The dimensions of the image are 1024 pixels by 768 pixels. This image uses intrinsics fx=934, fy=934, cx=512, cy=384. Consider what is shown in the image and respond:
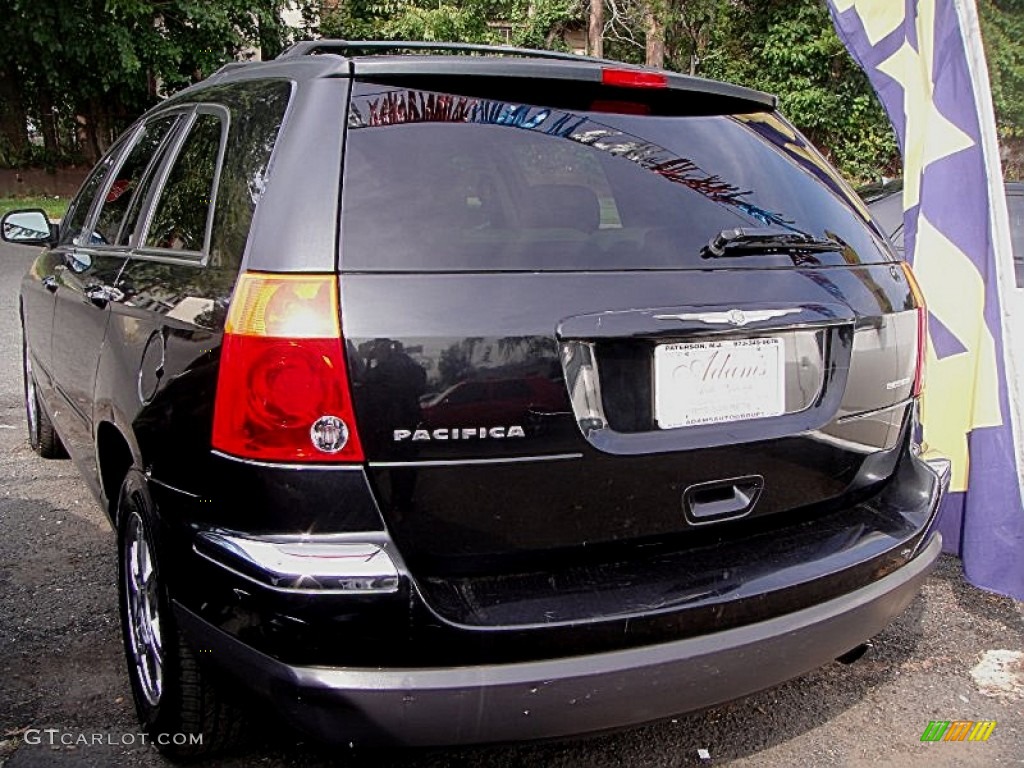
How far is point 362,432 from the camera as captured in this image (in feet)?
5.72

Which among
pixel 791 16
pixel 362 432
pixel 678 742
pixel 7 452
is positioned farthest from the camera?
pixel 791 16

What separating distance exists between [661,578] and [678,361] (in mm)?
458

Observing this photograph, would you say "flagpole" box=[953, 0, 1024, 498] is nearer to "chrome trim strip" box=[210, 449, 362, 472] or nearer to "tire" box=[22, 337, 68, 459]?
"chrome trim strip" box=[210, 449, 362, 472]

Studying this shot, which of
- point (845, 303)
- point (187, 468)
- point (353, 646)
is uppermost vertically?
point (845, 303)

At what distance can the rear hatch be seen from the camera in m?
1.78

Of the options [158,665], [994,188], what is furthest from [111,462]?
[994,188]

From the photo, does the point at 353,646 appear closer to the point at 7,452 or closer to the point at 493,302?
the point at 493,302

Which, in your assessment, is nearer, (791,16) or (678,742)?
(678,742)

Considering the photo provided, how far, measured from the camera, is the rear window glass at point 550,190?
1860 mm

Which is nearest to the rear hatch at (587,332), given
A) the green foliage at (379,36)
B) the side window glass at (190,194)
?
the side window glass at (190,194)

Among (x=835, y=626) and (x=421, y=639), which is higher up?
(x=421, y=639)

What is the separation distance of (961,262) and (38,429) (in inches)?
170

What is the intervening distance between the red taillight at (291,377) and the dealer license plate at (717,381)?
2.13 feet

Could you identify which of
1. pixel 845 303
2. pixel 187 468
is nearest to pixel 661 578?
pixel 845 303
